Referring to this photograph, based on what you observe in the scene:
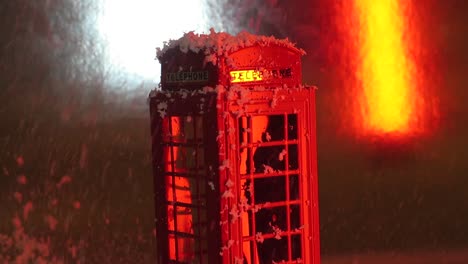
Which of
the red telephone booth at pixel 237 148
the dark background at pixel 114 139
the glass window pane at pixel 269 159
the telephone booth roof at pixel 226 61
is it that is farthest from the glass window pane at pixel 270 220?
the dark background at pixel 114 139

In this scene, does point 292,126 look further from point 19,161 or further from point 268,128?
point 19,161

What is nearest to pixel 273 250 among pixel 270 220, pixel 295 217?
pixel 270 220

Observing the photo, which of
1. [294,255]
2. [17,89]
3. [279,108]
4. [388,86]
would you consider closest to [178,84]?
[279,108]

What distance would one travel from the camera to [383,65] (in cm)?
774

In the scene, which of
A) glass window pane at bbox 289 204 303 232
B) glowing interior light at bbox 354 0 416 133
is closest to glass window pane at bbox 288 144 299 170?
glass window pane at bbox 289 204 303 232

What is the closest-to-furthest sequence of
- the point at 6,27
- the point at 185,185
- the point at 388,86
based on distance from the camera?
the point at 185,185 < the point at 6,27 < the point at 388,86

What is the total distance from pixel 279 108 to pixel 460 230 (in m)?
4.34

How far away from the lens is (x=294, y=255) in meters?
4.69

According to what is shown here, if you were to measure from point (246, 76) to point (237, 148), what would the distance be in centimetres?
38

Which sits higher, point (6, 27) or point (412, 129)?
point (6, 27)

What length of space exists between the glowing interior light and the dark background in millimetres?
186

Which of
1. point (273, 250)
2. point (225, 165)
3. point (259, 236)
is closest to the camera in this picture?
point (225, 165)

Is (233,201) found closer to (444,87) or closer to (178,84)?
(178,84)

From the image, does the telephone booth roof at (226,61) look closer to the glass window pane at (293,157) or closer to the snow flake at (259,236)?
the glass window pane at (293,157)
